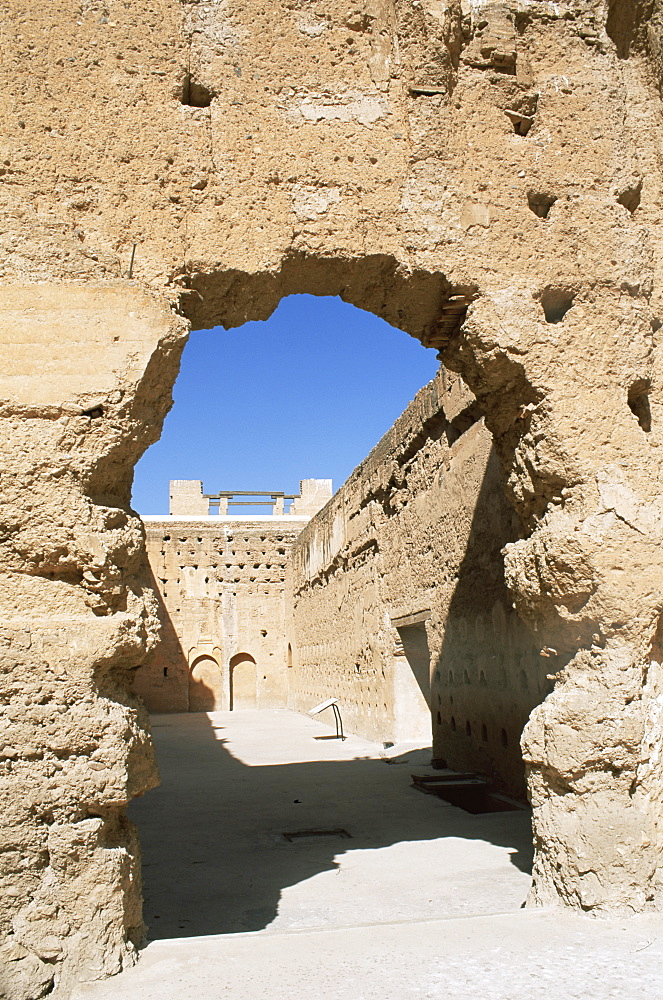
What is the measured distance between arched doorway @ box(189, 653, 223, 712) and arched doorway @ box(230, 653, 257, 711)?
0.36 m

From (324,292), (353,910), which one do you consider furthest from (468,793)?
(324,292)

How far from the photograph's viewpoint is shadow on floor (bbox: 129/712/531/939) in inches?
140

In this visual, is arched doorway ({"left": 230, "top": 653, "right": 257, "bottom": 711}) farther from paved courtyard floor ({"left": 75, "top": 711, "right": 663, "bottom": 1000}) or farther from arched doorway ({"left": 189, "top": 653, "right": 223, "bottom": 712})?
paved courtyard floor ({"left": 75, "top": 711, "right": 663, "bottom": 1000})

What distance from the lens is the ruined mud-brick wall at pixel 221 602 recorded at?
64.9 ft

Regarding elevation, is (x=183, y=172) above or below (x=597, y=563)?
above

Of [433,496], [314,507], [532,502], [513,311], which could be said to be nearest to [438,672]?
[433,496]

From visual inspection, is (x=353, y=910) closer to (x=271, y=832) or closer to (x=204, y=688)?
(x=271, y=832)

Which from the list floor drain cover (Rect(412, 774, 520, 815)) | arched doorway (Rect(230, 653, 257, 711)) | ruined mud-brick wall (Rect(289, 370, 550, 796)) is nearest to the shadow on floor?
floor drain cover (Rect(412, 774, 520, 815))

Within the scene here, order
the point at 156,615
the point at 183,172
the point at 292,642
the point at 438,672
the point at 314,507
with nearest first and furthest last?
the point at 156,615 → the point at 183,172 → the point at 438,672 → the point at 292,642 → the point at 314,507

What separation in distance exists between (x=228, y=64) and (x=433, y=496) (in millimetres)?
4692

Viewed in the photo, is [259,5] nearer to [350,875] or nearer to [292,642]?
[350,875]

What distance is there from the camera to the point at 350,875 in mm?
4066

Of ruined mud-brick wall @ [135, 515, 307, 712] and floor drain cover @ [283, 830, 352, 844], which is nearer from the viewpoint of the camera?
floor drain cover @ [283, 830, 352, 844]

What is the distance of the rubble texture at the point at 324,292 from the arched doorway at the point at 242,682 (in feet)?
56.2
